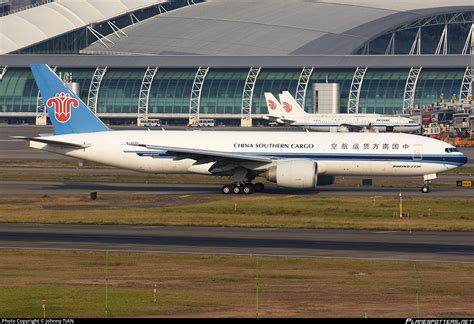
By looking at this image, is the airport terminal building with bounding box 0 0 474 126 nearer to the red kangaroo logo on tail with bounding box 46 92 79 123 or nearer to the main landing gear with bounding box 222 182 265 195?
the main landing gear with bounding box 222 182 265 195

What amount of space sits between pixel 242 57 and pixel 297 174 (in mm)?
102346

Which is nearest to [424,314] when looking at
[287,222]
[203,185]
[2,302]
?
[2,302]

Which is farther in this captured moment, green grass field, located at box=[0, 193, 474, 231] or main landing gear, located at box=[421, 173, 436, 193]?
main landing gear, located at box=[421, 173, 436, 193]

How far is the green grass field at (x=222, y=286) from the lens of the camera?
106 ft

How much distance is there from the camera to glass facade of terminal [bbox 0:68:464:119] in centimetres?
16225

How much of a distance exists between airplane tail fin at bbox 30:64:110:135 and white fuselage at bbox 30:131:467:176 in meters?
1.24

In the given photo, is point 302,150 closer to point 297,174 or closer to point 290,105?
point 297,174

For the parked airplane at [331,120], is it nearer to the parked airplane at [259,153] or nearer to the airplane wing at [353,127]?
the airplane wing at [353,127]

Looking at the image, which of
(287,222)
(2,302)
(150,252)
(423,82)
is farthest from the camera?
(423,82)

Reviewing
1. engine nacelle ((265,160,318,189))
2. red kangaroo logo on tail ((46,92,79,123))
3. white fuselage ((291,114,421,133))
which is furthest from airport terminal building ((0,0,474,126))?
red kangaroo logo on tail ((46,92,79,123))

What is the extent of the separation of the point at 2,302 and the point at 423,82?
440 feet

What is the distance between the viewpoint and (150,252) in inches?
1754

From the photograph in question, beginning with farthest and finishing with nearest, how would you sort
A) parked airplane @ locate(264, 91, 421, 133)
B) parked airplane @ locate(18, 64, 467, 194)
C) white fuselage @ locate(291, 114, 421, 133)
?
parked airplane @ locate(264, 91, 421, 133), white fuselage @ locate(291, 114, 421, 133), parked airplane @ locate(18, 64, 467, 194)

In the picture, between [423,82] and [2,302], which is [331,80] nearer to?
[423,82]
